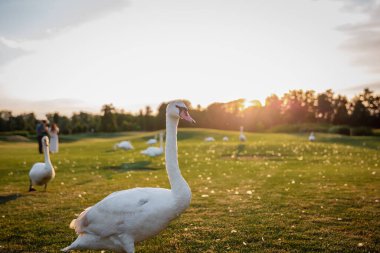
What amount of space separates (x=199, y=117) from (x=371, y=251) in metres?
85.8

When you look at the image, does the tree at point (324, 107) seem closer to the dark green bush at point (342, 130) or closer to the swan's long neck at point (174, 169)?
the dark green bush at point (342, 130)

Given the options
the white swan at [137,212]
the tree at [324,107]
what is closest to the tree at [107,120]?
the tree at [324,107]

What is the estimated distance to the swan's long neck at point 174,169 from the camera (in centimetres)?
511

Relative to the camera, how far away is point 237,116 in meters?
91.8

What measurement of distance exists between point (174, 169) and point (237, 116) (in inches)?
3444

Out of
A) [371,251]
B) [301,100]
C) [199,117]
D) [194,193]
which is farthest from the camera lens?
[301,100]

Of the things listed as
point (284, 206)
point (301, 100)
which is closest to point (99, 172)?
point (284, 206)

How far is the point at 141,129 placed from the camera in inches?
3691

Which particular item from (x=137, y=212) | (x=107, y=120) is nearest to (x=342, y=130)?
(x=107, y=120)

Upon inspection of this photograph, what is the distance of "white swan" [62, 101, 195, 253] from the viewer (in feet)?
16.4

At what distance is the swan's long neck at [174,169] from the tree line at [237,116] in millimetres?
77177

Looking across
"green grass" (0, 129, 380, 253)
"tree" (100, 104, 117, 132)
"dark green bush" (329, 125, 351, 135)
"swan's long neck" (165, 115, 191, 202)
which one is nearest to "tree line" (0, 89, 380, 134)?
"tree" (100, 104, 117, 132)

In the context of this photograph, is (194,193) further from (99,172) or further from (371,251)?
(99,172)

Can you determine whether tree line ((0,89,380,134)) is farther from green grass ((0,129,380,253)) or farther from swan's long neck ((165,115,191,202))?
swan's long neck ((165,115,191,202))
